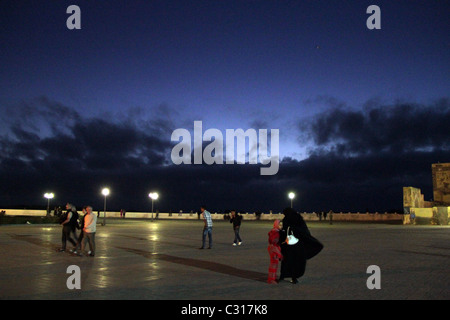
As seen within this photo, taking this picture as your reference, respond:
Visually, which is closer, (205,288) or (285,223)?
(205,288)

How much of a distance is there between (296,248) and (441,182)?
204ft

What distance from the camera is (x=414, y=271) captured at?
417 inches

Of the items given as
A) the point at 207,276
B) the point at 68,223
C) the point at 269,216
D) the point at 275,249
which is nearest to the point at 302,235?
the point at 275,249

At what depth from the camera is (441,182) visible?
62312mm

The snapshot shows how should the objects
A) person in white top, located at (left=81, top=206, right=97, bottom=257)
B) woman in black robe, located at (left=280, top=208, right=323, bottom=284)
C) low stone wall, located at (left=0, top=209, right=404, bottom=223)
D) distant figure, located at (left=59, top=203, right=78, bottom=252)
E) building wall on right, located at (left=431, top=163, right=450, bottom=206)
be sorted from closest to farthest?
woman in black robe, located at (left=280, top=208, right=323, bottom=284) → person in white top, located at (left=81, top=206, right=97, bottom=257) → distant figure, located at (left=59, top=203, right=78, bottom=252) → low stone wall, located at (left=0, top=209, right=404, bottom=223) → building wall on right, located at (left=431, top=163, right=450, bottom=206)

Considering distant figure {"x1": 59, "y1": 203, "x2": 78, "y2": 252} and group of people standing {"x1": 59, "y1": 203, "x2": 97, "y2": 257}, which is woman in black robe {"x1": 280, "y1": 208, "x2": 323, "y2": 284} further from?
distant figure {"x1": 59, "y1": 203, "x2": 78, "y2": 252}

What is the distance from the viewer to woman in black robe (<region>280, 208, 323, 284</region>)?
882 centimetres

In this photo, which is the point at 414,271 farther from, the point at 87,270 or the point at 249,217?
the point at 249,217

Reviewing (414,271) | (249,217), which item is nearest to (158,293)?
(414,271)

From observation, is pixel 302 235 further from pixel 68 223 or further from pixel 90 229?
pixel 68 223

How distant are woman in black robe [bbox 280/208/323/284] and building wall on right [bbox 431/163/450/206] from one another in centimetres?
6038

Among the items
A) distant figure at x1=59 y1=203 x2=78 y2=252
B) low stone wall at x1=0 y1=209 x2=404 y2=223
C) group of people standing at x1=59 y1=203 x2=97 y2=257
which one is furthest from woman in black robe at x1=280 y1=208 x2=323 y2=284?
low stone wall at x1=0 y1=209 x2=404 y2=223
